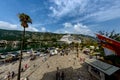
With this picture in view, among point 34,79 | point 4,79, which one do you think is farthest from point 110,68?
point 4,79

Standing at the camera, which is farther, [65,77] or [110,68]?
[65,77]

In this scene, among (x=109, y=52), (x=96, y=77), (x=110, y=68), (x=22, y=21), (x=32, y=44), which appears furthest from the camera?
(x=32, y=44)

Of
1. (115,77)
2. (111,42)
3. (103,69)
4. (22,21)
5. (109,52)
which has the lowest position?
(115,77)

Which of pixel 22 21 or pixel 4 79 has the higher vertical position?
pixel 22 21

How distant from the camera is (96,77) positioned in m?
24.7

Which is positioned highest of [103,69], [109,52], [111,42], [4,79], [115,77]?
[111,42]

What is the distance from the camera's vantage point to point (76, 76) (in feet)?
88.1

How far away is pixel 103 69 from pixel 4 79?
2052 cm

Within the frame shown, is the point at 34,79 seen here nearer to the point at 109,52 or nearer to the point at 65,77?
the point at 65,77

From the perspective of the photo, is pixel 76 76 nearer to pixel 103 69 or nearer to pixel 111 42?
pixel 103 69

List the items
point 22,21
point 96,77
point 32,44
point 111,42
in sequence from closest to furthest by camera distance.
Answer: point 111,42 → point 96,77 → point 22,21 → point 32,44

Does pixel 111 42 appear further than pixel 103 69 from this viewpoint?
Yes

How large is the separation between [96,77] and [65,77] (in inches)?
221

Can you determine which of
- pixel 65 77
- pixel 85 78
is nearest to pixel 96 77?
pixel 85 78
